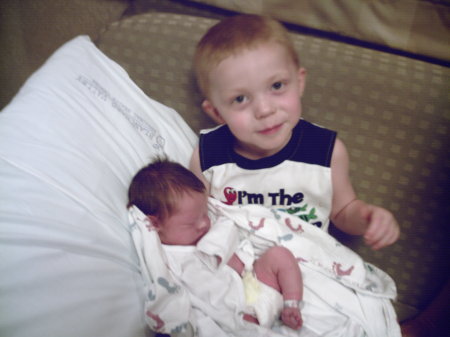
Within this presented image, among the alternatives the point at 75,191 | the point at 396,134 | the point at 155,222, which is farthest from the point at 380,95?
the point at 75,191

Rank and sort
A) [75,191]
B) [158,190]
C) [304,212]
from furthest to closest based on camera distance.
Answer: [304,212]
[158,190]
[75,191]

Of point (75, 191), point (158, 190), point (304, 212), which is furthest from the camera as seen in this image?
point (304, 212)

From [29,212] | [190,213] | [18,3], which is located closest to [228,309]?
[190,213]

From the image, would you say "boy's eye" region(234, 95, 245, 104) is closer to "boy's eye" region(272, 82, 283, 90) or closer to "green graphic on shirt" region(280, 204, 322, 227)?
"boy's eye" region(272, 82, 283, 90)

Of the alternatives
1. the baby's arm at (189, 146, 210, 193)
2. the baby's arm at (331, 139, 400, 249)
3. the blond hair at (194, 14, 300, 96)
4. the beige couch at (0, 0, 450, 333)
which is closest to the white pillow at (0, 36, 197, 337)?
the baby's arm at (189, 146, 210, 193)

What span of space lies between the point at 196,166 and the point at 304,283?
43 centimetres

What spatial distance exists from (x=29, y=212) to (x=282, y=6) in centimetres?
88

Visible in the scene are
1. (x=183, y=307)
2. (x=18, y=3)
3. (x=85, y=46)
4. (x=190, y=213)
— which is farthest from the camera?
(x=18, y=3)

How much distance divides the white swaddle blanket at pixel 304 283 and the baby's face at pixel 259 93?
0.22 m

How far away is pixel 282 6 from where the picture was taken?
1096 mm

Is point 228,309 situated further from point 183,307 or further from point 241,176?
point 241,176

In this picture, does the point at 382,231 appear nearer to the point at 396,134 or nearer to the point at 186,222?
the point at 396,134

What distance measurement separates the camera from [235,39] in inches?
32.7

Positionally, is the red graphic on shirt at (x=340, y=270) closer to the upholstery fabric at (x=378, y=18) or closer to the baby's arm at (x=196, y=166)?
the baby's arm at (x=196, y=166)
